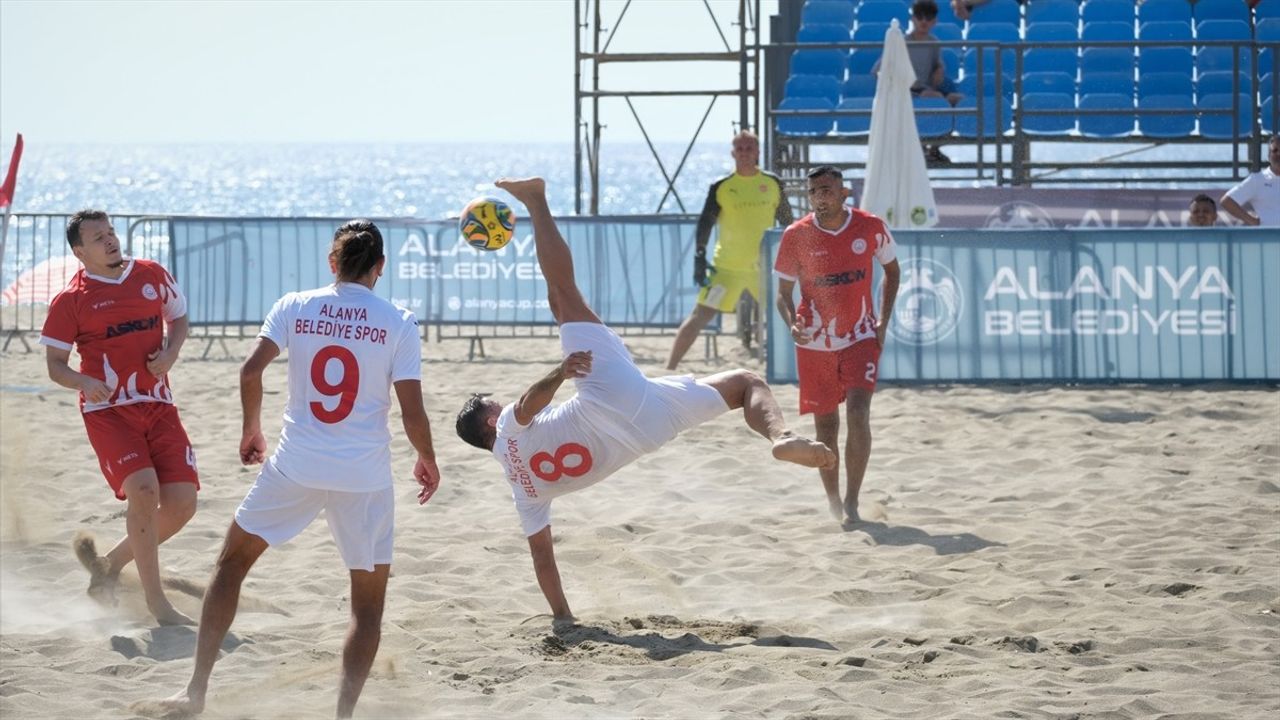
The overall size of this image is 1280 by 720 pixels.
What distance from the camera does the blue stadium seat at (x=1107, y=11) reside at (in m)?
15.9

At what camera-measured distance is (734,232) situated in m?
11.7

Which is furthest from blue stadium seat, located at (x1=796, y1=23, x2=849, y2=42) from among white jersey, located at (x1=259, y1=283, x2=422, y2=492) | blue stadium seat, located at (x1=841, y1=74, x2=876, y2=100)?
white jersey, located at (x1=259, y1=283, x2=422, y2=492)

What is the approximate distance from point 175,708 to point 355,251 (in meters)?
1.45

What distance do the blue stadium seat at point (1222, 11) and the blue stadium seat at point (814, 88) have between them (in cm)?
417

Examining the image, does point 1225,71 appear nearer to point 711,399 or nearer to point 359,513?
point 711,399

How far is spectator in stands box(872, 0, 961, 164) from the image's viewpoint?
14414mm

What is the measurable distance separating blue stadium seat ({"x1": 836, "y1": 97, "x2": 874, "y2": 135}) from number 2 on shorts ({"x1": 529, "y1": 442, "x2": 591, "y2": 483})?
10.4 metres

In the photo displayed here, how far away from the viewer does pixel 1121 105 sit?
1521 centimetres

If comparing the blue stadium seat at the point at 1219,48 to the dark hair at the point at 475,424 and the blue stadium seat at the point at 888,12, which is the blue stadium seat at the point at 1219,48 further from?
the dark hair at the point at 475,424

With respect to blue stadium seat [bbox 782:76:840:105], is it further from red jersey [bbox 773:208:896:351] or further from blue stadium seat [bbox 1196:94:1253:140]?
red jersey [bbox 773:208:896:351]

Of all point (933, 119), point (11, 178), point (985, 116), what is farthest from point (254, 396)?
point (985, 116)

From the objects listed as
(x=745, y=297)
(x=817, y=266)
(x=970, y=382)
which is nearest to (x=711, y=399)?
(x=817, y=266)

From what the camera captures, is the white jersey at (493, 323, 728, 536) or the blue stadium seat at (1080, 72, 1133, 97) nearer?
the white jersey at (493, 323, 728, 536)

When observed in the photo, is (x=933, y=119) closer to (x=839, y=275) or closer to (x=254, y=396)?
(x=839, y=275)
